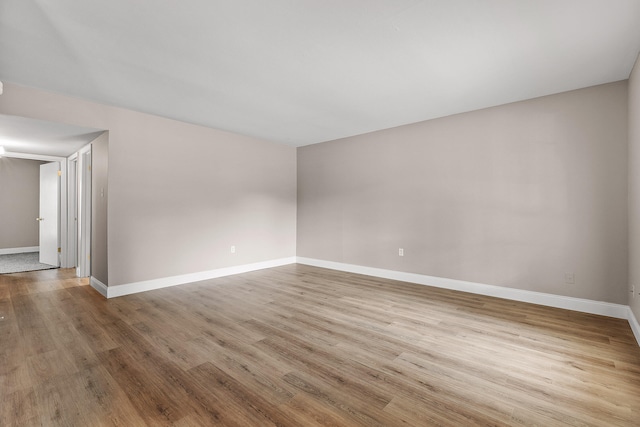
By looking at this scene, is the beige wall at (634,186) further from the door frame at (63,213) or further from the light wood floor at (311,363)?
the door frame at (63,213)

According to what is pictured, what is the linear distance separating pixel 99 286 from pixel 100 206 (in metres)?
1.12

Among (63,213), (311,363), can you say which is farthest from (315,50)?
(63,213)

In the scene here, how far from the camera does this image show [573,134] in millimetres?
3268

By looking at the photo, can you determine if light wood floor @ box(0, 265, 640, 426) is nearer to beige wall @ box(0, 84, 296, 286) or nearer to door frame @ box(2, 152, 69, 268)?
beige wall @ box(0, 84, 296, 286)

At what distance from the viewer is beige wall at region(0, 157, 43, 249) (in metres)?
7.09

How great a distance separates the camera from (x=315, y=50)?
2.45 m

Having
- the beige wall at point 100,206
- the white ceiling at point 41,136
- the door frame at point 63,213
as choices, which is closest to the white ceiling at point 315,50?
the white ceiling at point 41,136

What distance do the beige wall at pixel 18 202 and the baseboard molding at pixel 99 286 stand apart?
5136 mm

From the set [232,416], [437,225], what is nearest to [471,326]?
[437,225]

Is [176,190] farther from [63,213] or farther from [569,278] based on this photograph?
[569,278]

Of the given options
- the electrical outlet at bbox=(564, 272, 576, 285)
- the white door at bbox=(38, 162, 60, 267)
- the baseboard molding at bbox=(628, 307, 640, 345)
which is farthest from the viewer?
the white door at bbox=(38, 162, 60, 267)

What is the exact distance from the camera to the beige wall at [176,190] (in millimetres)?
3746

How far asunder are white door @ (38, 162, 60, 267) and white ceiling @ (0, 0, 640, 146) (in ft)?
11.5

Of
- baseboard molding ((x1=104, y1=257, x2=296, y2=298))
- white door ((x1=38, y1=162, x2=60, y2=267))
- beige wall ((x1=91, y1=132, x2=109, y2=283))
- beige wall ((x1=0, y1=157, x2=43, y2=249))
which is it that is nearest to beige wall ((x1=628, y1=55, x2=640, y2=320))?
baseboard molding ((x1=104, y1=257, x2=296, y2=298))
